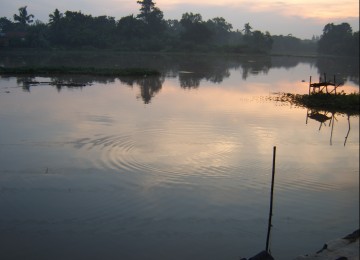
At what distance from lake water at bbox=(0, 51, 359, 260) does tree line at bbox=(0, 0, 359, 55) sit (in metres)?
40.9

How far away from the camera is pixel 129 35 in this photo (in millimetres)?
58594

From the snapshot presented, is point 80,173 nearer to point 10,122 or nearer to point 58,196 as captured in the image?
point 58,196

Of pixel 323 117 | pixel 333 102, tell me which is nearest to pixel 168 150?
pixel 323 117

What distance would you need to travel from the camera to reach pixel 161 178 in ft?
22.5

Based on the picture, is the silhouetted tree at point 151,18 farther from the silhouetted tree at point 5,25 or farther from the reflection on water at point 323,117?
the reflection on water at point 323,117

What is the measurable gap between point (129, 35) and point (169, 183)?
54.5 metres

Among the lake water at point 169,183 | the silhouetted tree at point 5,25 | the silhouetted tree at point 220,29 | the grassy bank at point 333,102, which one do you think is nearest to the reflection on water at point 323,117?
the lake water at point 169,183

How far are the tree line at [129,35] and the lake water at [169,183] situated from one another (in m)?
40.9

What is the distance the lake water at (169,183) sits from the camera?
189 inches

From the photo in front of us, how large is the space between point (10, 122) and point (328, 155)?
8329 mm

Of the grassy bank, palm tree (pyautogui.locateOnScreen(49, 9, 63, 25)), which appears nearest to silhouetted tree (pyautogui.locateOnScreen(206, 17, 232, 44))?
palm tree (pyautogui.locateOnScreen(49, 9, 63, 25))

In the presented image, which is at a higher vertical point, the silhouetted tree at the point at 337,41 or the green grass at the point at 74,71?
the silhouetted tree at the point at 337,41

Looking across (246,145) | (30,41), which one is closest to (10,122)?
(246,145)

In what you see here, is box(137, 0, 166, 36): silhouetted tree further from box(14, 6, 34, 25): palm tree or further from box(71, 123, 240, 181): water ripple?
box(71, 123, 240, 181): water ripple
